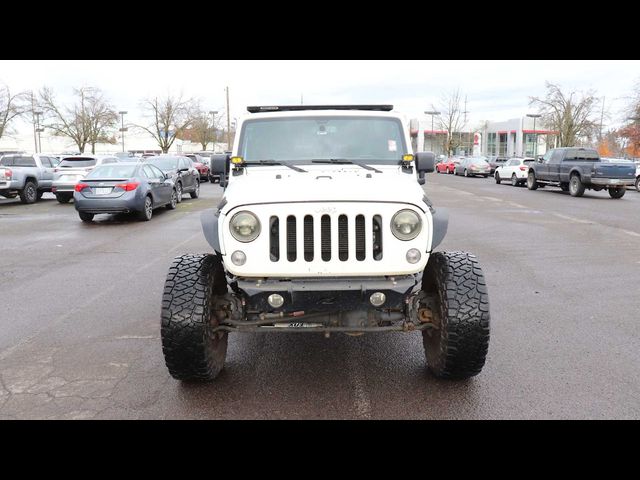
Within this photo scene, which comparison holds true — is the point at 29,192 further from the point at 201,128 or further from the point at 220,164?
the point at 201,128

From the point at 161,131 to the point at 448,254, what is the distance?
66.6 m

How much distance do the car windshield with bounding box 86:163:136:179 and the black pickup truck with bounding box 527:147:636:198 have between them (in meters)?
16.3

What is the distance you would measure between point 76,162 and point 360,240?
17649 millimetres

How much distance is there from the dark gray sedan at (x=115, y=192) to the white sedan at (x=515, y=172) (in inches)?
838

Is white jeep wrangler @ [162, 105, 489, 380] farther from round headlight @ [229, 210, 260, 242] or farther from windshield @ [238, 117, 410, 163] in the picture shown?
windshield @ [238, 117, 410, 163]

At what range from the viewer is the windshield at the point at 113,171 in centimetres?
1387

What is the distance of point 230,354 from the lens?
4.77m

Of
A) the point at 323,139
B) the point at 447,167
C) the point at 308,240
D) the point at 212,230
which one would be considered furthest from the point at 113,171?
the point at 447,167

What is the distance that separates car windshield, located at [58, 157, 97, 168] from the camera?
18.8 metres

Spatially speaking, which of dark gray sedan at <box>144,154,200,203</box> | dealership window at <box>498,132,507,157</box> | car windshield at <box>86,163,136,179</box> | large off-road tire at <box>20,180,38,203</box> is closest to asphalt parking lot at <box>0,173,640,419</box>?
car windshield at <box>86,163,136,179</box>

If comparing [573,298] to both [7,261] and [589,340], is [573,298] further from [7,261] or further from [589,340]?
[7,261]

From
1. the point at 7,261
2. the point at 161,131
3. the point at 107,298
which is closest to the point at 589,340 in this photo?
the point at 107,298

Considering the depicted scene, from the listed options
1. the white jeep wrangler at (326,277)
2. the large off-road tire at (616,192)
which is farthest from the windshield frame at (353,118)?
the large off-road tire at (616,192)

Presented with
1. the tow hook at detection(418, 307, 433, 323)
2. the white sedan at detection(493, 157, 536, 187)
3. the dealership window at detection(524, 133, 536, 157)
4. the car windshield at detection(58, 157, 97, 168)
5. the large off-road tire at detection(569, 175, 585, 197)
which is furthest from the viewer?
the dealership window at detection(524, 133, 536, 157)
